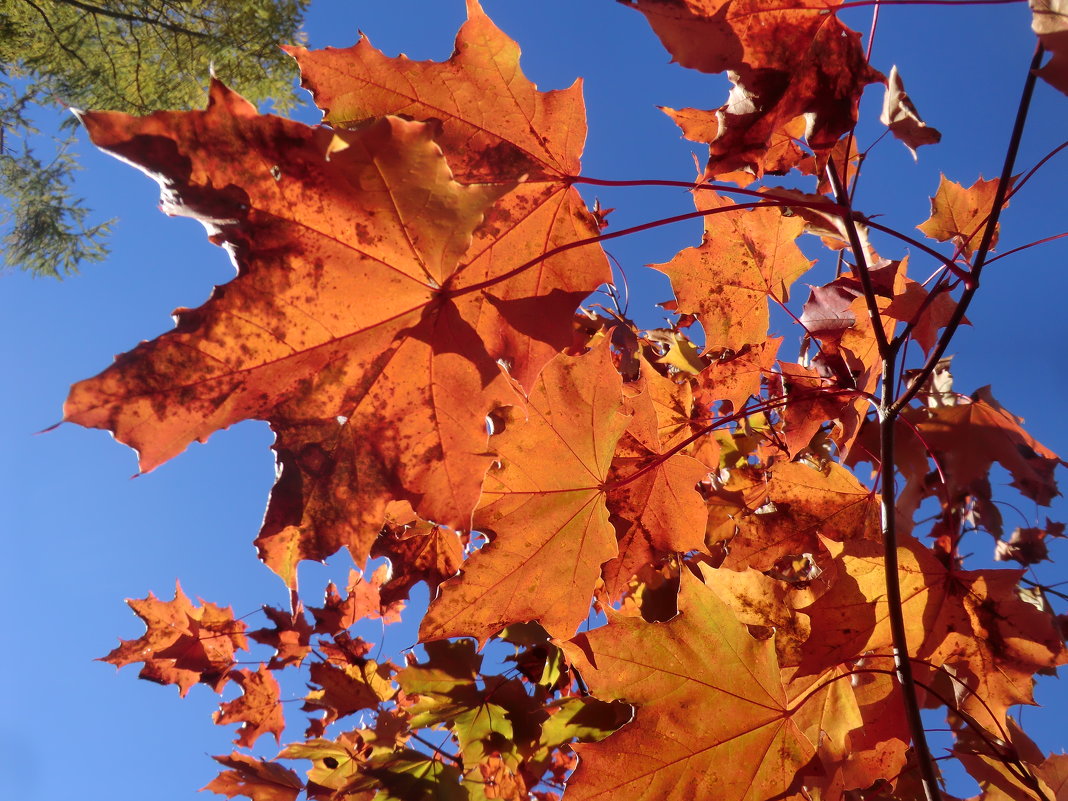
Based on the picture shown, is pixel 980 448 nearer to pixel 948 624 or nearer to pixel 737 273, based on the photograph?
pixel 948 624

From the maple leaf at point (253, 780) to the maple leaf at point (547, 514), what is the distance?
1701 millimetres

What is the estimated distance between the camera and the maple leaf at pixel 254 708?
8.61ft

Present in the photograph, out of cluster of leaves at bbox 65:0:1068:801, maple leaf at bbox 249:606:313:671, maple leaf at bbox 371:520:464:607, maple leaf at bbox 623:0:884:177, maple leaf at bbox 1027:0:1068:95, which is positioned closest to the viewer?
maple leaf at bbox 1027:0:1068:95

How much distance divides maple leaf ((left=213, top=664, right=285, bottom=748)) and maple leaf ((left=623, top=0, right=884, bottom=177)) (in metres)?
2.49

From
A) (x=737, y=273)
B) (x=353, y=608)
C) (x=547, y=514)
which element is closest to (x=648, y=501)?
(x=547, y=514)

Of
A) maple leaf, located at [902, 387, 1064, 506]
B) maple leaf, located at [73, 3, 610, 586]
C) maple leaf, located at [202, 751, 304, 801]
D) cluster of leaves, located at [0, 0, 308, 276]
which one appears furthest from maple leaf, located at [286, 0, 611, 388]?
cluster of leaves, located at [0, 0, 308, 276]

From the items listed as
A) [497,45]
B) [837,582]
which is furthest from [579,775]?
[497,45]

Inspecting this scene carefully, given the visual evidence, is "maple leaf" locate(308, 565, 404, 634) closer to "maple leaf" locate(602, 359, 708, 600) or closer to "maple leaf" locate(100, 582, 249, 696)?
"maple leaf" locate(100, 582, 249, 696)

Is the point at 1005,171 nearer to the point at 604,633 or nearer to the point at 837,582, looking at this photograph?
the point at 837,582

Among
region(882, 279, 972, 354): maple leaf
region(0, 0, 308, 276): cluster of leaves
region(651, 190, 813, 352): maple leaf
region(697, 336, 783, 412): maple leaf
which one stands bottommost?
region(882, 279, 972, 354): maple leaf

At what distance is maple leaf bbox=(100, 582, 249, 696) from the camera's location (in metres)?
2.52

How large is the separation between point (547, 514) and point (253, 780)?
6.05 feet

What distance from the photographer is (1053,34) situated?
2.41 feet

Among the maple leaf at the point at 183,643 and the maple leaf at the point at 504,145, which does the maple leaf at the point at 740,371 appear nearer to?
the maple leaf at the point at 504,145
